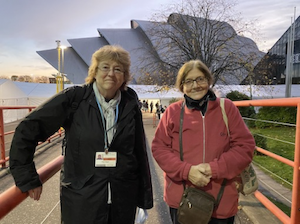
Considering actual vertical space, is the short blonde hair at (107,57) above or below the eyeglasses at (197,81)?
above

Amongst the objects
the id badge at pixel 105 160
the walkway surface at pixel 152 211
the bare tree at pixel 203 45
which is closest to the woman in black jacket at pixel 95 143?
the id badge at pixel 105 160

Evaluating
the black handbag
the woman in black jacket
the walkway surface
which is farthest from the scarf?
the walkway surface

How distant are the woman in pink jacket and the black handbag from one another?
0.18ft

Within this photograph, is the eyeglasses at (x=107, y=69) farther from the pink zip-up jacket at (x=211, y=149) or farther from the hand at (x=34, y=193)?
the hand at (x=34, y=193)

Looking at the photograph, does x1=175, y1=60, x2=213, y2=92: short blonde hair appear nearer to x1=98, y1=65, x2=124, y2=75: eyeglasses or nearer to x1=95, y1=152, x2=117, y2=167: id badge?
x1=98, y1=65, x2=124, y2=75: eyeglasses

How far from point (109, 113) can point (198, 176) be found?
73cm

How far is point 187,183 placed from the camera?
166cm

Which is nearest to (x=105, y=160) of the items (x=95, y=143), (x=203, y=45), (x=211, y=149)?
(x=95, y=143)

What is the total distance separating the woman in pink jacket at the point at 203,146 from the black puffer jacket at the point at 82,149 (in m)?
0.27

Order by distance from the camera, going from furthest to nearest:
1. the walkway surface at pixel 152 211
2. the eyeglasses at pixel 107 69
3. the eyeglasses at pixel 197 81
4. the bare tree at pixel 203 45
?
the bare tree at pixel 203 45, the walkway surface at pixel 152 211, the eyeglasses at pixel 197 81, the eyeglasses at pixel 107 69

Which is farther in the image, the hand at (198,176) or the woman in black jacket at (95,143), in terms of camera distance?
the hand at (198,176)

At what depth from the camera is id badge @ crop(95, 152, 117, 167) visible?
145cm

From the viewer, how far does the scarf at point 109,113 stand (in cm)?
150

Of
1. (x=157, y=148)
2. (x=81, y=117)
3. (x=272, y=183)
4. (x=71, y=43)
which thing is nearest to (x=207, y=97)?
(x=157, y=148)
